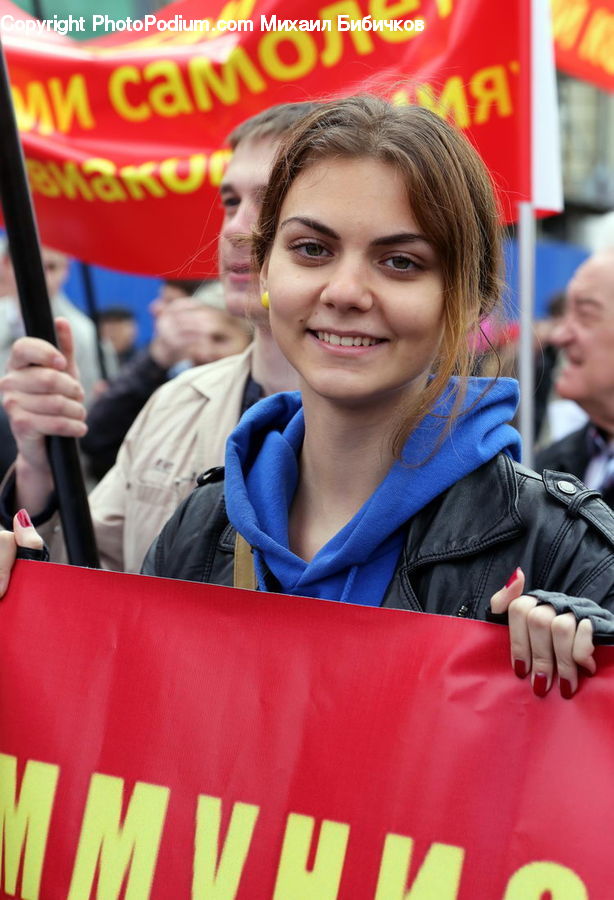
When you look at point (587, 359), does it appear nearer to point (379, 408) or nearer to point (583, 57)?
point (583, 57)

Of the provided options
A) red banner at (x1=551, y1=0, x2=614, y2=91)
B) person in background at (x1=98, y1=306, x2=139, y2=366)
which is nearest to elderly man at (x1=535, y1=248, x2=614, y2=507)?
red banner at (x1=551, y1=0, x2=614, y2=91)

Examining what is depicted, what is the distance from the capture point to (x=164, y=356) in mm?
5102

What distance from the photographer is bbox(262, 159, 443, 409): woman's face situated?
1.82 m

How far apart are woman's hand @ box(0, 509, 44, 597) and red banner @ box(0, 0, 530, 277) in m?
1.60

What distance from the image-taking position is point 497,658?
1685 millimetres

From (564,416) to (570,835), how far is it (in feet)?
13.8

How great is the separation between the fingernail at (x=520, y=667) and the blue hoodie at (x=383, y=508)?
284 mm

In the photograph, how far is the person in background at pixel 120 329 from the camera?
32.8 ft

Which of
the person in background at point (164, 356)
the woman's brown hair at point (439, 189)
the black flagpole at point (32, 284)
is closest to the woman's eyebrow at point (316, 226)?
the woman's brown hair at point (439, 189)

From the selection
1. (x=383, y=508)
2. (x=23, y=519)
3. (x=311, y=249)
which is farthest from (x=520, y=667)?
(x=23, y=519)

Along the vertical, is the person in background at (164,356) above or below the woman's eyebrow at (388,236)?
below

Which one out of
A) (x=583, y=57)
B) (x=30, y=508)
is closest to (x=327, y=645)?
(x=30, y=508)

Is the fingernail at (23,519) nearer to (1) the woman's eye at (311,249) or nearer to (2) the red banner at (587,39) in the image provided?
(1) the woman's eye at (311,249)

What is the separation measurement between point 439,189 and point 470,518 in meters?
0.48
